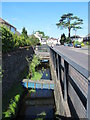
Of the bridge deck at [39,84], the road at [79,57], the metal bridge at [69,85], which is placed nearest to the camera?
the metal bridge at [69,85]

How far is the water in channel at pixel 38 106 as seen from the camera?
1123 cm

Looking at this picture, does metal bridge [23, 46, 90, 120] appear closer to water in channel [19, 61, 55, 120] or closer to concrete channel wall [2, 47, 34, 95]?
water in channel [19, 61, 55, 120]

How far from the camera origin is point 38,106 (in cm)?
1307

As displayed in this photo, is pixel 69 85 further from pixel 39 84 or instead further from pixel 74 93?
pixel 39 84

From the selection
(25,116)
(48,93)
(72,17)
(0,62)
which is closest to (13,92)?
(25,116)

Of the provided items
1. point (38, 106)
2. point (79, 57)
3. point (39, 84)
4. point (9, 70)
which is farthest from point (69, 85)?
point (9, 70)

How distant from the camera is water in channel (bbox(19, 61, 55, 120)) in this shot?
36.8ft

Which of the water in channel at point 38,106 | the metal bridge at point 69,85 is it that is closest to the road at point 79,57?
the metal bridge at point 69,85

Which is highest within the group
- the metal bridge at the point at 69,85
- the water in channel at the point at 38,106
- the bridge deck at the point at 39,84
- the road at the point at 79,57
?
the road at the point at 79,57

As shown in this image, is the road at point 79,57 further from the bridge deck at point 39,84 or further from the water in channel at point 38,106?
the water in channel at point 38,106

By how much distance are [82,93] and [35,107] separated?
7.48 metres

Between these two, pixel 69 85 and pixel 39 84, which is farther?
pixel 39 84

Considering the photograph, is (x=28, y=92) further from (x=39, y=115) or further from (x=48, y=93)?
(x=39, y=115)

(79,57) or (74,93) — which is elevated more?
(79,57)
